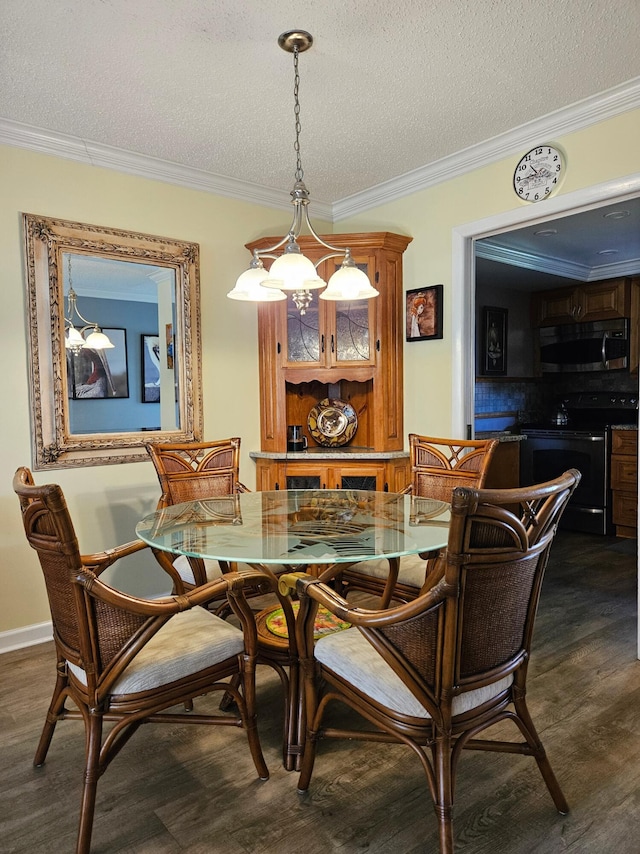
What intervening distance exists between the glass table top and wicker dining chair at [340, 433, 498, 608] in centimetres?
23

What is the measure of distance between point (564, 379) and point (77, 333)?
199 inches

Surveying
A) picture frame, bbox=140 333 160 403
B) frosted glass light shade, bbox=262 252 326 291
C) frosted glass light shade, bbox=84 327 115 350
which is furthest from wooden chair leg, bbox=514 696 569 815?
frosted glass light shade, bbox=84 327 115 350

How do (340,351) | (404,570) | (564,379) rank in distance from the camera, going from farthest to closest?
(564,379), (340,351), (404,570)

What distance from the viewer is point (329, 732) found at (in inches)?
68.7

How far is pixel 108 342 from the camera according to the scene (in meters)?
3.18

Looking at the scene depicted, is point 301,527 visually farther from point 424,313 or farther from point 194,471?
point 424,313

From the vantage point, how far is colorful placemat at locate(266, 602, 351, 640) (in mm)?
2238

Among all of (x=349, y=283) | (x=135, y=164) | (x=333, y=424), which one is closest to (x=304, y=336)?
(x=333, y=424)

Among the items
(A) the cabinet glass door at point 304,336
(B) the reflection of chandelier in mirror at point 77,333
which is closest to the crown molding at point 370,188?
(B) the reflection of chandelier in mirror at point 77,333

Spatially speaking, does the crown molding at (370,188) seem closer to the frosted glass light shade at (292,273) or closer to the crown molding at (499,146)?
the crown molding at (499,146)

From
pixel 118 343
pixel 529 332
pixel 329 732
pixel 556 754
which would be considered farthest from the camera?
pixel 529 332

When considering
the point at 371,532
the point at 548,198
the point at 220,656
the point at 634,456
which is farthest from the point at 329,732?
the point at 634,456

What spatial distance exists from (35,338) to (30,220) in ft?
1.90

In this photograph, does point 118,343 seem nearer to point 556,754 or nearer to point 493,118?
point 493,118
